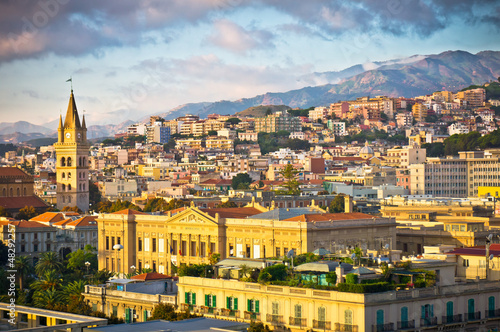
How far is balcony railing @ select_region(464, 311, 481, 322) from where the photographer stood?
44.8 metres

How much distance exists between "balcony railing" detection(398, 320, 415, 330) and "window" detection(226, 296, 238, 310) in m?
7.53

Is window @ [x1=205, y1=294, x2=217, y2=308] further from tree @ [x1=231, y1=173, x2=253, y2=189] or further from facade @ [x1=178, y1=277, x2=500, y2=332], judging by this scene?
tree @ [x1=231, y1=173, x2=253, y2=189]

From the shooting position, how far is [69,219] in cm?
11181

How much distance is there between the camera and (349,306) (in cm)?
4141

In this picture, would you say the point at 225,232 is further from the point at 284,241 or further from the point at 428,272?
the point at 428,272

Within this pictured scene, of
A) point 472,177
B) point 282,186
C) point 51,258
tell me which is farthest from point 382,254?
point 472,177

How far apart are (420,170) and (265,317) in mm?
122538

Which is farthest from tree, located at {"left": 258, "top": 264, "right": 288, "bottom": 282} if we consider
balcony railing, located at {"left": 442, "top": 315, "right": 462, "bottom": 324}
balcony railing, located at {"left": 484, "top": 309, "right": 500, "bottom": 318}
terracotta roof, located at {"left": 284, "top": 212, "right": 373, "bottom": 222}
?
terracotta roof, located at {"left": 284, "top": 212, "right": 373, "bottom": 222}

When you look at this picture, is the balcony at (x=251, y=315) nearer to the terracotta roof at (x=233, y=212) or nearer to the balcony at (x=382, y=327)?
the balcony at (x=382, y=327)

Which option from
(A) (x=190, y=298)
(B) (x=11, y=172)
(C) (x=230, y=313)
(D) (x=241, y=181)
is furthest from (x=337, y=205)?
(C) (x=230, y=313)

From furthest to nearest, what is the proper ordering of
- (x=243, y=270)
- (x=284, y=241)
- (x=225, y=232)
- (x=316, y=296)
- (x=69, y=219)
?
(x=69, y=219), (x=225, y=232), (x=284, y=241), (x=243, y=270), (x=316, y=296)

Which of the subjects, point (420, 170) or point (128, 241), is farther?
point (420, 170)

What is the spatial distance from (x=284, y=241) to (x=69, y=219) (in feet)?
143

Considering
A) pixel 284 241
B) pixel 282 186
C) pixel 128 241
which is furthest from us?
pixel 282 186
